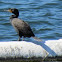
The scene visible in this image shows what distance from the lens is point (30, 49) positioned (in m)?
5.15

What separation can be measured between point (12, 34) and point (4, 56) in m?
4.92

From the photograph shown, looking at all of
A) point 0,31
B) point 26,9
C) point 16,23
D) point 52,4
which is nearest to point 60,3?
point 52,4

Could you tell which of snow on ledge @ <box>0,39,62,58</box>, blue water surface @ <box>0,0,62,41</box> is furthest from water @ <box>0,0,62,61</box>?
snow on ledge @ <box>0,39,62,58</box>

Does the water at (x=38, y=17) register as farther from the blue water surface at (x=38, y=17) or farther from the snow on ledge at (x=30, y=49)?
the snow on ledge at (x=30, y=49)

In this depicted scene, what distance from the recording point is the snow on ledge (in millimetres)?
5141

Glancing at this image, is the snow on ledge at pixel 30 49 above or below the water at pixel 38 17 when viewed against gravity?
above

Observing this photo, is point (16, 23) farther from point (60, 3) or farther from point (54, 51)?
point (60, 3)

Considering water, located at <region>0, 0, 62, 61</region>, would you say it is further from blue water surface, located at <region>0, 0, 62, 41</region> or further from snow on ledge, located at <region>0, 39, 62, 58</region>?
snow on ledge, located at <region>0, 39, 62, 58</region>

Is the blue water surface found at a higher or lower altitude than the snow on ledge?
lower

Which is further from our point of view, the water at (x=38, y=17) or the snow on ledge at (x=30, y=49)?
the water at (x=38, y=17)

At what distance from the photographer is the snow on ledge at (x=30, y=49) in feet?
16.9

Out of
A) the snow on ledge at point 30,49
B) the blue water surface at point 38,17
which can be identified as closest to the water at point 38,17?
the blue water surface at point 38,17

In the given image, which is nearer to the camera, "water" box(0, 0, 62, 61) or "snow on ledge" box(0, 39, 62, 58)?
"snow on ledge" box(0, 39, 62, 58)

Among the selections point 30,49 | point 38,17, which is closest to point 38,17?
point 38,17
